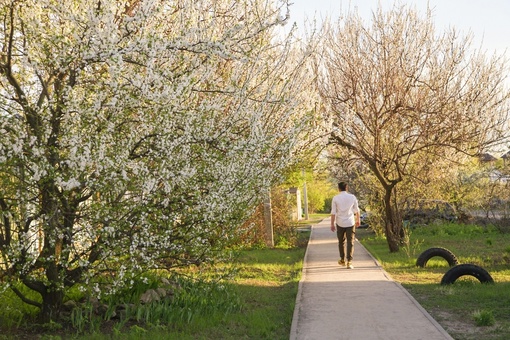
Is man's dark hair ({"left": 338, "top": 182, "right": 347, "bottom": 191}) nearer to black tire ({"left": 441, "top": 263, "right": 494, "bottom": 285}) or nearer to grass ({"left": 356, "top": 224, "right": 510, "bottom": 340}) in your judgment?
grass ({"left": 356, "top": 224, "right": 510, "bottom": 340})

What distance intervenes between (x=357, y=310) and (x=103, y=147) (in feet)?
13.9

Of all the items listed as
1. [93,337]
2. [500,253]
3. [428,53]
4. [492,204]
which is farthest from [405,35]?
[93,337]

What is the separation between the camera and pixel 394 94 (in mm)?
16016

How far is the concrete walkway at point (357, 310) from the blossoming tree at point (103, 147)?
1746mm

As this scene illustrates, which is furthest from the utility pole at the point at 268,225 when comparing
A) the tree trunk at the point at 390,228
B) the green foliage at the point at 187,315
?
the green foliage at the point at 187,315

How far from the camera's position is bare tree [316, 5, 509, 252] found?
52.1ft

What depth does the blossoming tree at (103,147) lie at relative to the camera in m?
5.79

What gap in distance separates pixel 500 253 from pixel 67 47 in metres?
13.0

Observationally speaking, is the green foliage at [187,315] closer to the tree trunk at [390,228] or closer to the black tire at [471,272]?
the black tire at [471,272]

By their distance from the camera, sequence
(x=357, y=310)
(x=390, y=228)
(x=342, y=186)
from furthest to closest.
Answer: (x=390, y=228) → (x=342, y=186) → (x=357, y=310)

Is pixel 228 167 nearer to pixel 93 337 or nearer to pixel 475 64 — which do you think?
pixel 93 337

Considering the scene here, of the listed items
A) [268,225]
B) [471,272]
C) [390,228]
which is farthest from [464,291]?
[268,225]

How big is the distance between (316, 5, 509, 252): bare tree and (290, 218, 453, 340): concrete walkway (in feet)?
16.5

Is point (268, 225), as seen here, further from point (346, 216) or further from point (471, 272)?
point (471, 272)
